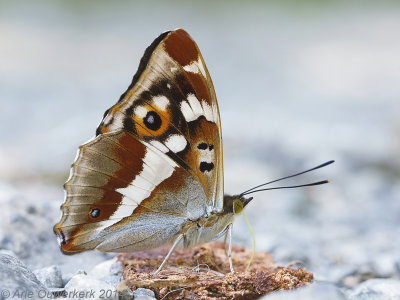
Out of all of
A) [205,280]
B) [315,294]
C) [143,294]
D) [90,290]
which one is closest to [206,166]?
[205,280]

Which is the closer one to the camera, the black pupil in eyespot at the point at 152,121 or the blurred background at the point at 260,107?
the black pupil in eyespot at the point at 152,121

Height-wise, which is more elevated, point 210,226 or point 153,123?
point 153,123

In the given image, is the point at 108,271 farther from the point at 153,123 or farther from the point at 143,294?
the point at 153,123

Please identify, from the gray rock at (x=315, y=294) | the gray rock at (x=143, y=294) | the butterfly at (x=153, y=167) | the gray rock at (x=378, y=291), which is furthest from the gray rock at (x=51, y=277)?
the gray rock at (x=378, y=291)

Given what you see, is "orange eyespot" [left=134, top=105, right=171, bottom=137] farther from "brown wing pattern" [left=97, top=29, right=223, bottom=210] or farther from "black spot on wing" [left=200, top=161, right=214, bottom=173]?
"black spot on wing" [left=200, top=161, right=214, bottom=173]
